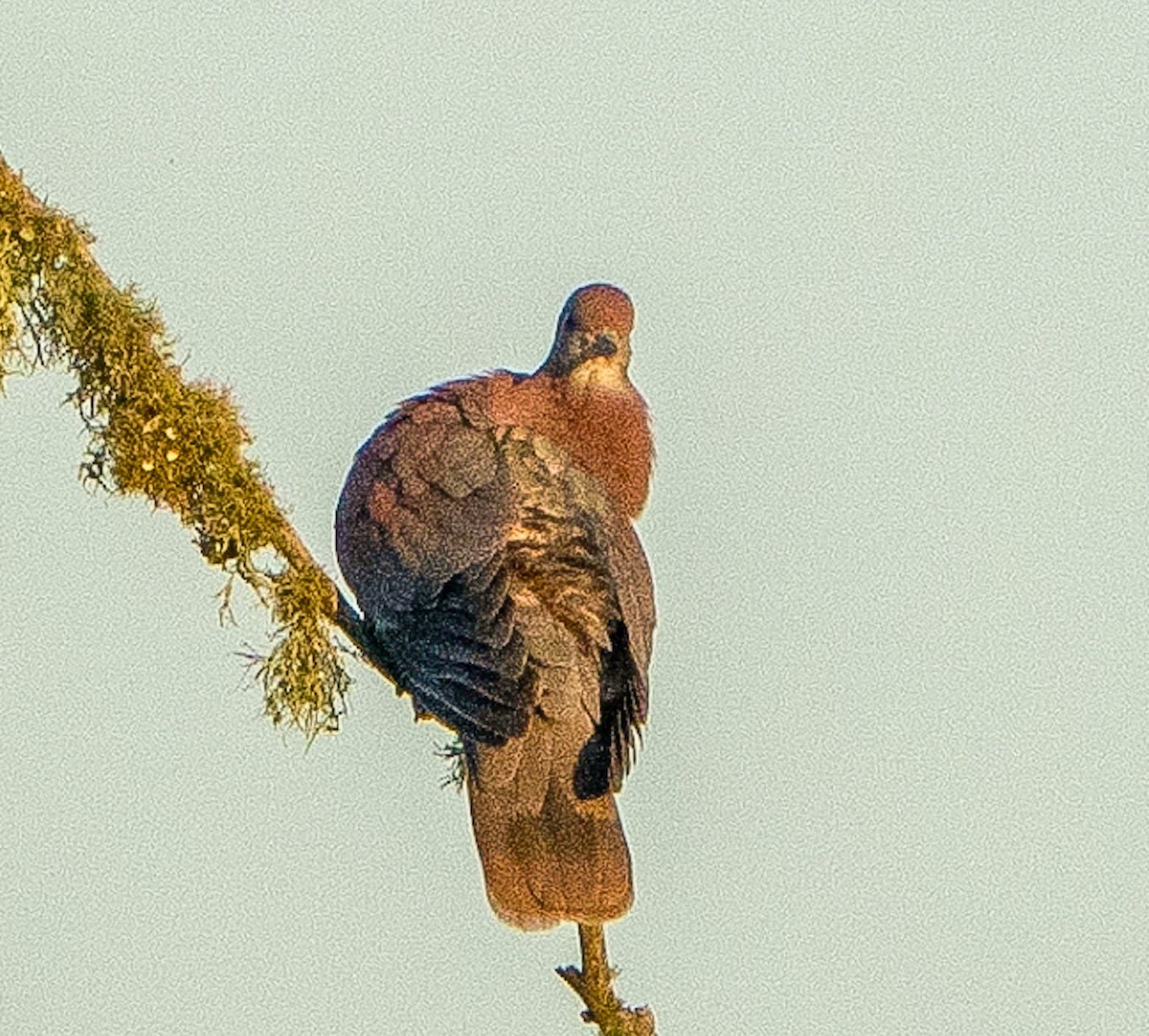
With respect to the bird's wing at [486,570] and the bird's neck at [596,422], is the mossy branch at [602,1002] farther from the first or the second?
the bird's neck at [596,422]

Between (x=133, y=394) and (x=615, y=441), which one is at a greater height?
(x=615, y=441)

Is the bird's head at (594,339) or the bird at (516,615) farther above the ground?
the bird's head at (594,339)

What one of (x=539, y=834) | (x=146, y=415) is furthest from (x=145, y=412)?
(x=539, y=834)

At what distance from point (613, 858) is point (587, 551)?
1002 mm

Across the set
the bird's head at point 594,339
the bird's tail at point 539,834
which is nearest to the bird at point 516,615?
the bird's tail at point 539,834

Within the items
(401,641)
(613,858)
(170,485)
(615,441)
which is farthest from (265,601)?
(615,441)

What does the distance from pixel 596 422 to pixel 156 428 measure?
2394mm

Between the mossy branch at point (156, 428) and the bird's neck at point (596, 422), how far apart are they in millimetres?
1690

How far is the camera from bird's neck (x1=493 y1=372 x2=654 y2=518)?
25.6 ft

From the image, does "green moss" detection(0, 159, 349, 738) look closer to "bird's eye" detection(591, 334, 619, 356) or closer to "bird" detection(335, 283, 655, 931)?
"bird" detection(335, 283, 655, 931)

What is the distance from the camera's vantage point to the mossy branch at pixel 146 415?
568 cm

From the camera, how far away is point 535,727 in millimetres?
6691

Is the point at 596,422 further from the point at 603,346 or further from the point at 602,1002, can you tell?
the point at 602,1002

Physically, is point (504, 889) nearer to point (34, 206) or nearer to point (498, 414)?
point (498, 414)
